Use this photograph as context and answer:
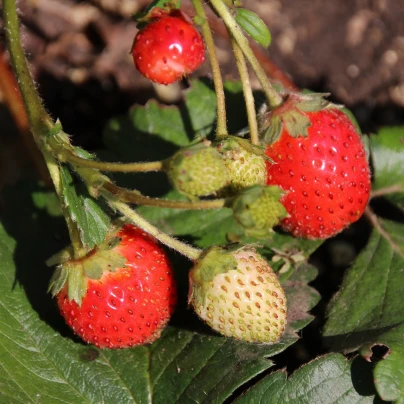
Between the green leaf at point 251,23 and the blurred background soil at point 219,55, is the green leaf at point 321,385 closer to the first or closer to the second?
the green leaf at point 251,23

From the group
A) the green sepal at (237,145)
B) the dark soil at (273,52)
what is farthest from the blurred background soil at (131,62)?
the green sepal at (237,145)

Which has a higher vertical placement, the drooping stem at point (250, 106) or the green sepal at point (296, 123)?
the drooping stem at point (250, 106)

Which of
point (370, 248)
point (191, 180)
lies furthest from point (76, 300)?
point (370, 248)

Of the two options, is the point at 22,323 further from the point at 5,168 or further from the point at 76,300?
the point at 5,168

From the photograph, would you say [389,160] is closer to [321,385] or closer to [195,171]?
[321,385]

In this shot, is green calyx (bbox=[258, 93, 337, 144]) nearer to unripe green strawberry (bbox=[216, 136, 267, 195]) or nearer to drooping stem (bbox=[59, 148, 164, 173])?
unripe green strawberry (bbox=[216, 136, 267, 195])

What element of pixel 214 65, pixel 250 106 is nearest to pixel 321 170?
pixel 250 106

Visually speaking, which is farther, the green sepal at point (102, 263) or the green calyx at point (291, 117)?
the green calyx at point (291, 117)
